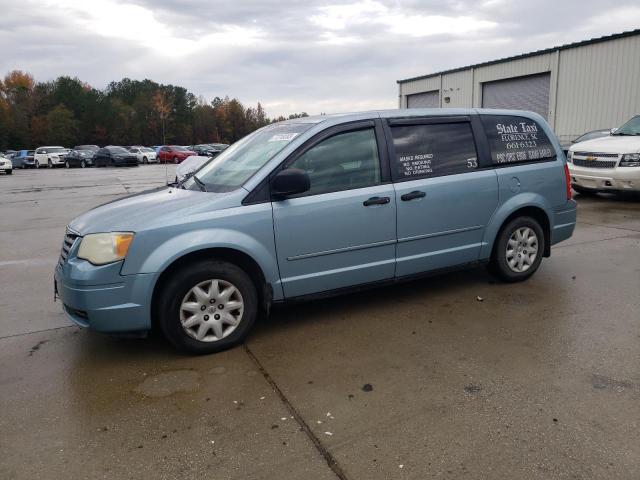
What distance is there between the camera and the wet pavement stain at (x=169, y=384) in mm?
3412

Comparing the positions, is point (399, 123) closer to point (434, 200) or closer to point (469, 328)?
point (434, 200)

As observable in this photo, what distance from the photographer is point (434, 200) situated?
4.70m

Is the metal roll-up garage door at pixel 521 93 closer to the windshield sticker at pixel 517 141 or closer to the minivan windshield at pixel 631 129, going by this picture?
the minivan windshield at pixel 631 129

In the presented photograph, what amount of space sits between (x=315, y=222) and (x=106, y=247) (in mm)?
1528

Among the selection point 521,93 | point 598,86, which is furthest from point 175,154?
point 598,86

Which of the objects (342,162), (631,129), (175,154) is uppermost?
(342,162)

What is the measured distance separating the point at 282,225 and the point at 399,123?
149 centimetres

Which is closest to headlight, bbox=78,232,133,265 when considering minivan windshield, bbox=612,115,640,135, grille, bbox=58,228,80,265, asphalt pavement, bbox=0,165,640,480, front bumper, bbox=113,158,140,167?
grille, bbox=58,228,80,265

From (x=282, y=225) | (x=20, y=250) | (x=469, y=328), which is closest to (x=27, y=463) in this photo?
(x=282, y=225)

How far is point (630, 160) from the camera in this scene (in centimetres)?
1015

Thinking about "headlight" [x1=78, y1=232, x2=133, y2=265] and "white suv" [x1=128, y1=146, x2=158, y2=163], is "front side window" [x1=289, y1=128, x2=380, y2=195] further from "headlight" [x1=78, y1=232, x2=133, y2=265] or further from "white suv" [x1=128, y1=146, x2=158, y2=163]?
Result: "white suv" [x1=128, y1=146, x2=158, y2=163]

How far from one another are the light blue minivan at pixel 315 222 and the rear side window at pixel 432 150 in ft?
0.04

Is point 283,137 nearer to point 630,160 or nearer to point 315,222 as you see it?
point 315,222

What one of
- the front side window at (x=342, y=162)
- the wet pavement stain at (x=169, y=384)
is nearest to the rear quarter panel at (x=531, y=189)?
the front side window at (x=342, y=162)
